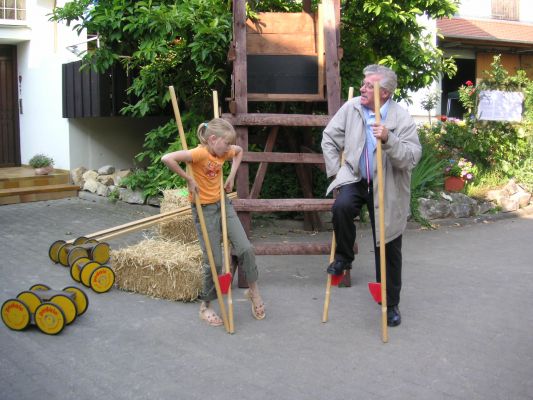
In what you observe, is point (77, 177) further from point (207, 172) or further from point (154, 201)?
point (207, 172)

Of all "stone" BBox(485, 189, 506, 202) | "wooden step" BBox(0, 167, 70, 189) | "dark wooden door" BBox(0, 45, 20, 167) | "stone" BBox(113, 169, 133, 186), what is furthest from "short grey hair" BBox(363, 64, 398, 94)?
"dark wooden door" BBox(0, 45, 20, 167)

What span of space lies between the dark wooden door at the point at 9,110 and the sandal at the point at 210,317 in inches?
332

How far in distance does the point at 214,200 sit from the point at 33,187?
645 cm

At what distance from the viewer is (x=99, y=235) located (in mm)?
6406

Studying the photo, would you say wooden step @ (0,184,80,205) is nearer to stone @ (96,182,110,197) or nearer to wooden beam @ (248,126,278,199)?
stone @ (96,182,110,197)

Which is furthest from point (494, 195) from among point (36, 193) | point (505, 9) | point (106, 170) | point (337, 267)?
point (505, 9)

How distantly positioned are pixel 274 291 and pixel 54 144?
6989 millimetres

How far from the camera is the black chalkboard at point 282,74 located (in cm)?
662

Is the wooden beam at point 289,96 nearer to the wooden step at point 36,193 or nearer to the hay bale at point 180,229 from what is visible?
the hay bale at point 180,229

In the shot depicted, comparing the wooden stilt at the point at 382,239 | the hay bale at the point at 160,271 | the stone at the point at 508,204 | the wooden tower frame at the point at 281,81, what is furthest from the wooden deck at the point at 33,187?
the wooden stilt at the point at 382,239

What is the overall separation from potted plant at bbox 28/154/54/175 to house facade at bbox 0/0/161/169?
0.86 feet

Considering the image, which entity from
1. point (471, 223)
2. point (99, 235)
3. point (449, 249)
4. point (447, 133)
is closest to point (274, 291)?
point (99, 235)

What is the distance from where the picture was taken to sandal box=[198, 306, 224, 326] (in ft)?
15.5

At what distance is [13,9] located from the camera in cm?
1154
